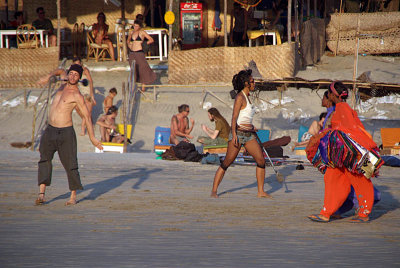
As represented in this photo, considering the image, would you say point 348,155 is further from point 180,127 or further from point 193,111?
point 193,111

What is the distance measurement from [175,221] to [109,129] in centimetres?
777

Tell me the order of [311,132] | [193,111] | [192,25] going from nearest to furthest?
[311,132]
[193,111]
[192,25]

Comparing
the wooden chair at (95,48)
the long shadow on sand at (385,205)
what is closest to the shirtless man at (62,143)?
the long shadow on sand at (385,205)

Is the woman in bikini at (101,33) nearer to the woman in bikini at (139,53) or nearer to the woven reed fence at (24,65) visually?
the woven reed fence at (24,65)

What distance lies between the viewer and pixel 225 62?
16.4 metres

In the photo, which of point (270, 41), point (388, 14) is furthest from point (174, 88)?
point (388, 14)

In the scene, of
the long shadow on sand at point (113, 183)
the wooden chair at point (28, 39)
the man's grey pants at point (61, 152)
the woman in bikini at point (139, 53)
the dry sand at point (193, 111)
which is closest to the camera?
the man's grey pants at point (61, 152)

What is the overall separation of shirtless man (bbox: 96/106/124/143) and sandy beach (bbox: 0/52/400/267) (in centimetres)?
121

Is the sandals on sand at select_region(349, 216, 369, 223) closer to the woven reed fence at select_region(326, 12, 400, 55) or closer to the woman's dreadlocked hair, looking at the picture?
the woman's dreadlocked hair

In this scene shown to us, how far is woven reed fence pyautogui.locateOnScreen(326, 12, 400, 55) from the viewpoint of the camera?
63.4 ft

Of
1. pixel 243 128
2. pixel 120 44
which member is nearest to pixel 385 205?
pixel 243 128

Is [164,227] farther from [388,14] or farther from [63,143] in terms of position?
[388,14]

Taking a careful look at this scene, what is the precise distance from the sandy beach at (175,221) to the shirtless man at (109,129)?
3.98 ft

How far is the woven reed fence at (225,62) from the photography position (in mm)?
16047
